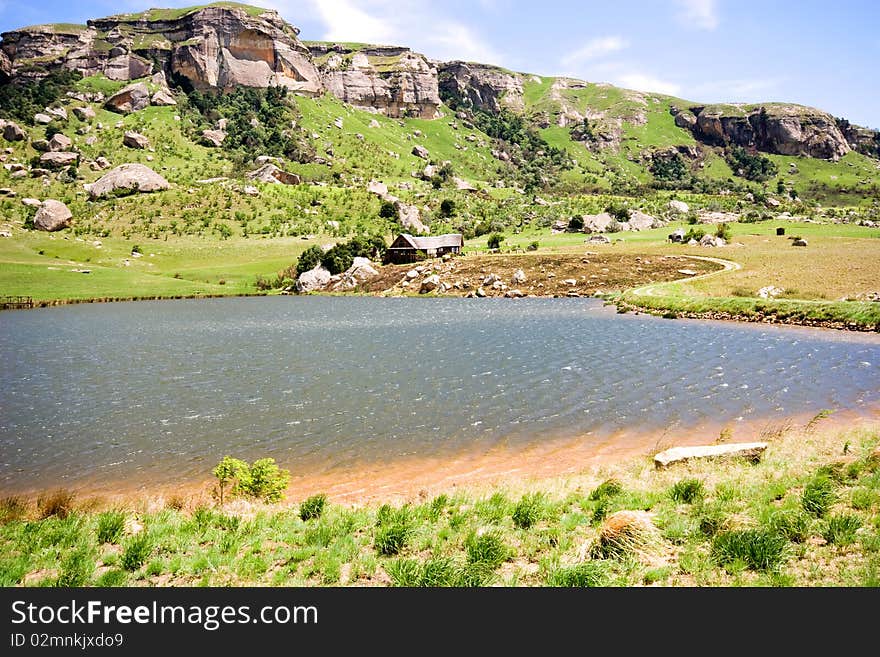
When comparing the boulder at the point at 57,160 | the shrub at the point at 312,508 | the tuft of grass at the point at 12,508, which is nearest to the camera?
the shrub at the point at 312,508

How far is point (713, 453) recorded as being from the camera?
40.3 ft

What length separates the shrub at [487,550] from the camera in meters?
7.70

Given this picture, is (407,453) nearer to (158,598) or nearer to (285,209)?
(158,598)

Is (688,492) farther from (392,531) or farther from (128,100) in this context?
(128,100)

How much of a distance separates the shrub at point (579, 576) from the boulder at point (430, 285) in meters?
64.4

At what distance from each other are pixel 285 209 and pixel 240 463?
120 metres

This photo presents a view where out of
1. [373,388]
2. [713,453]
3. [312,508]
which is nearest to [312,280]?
[373,388]

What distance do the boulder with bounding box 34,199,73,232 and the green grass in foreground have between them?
117079 millimetres

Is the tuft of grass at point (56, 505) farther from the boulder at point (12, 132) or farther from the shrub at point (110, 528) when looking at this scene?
the boulder at point (12, 132)

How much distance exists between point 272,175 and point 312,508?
486 ft

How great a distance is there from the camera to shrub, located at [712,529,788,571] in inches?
281

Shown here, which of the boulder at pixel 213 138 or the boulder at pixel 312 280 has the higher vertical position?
the boulder at pixel 213 138

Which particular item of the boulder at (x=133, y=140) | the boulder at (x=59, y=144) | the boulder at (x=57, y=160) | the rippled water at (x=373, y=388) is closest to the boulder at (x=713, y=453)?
the rippled water at (x=373, y=388)

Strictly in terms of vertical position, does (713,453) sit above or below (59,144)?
below
